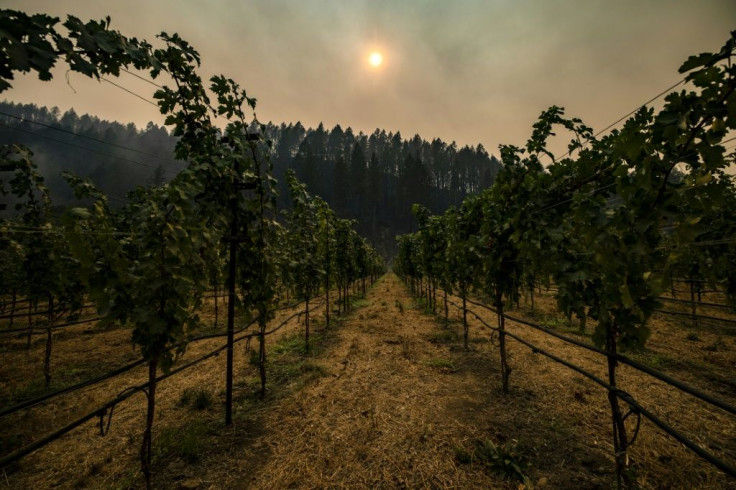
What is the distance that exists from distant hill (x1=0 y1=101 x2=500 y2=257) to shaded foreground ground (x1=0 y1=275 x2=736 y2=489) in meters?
56.6

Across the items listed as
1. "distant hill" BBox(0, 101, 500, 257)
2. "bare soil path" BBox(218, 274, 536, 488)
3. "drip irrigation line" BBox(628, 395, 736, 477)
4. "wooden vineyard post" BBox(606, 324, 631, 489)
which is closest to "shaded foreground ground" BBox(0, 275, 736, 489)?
"bare soil path" BBox(218, 274, 536, 488)

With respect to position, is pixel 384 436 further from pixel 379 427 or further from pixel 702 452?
pixel 702 452

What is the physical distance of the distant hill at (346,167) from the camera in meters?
69.0

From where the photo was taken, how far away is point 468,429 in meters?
4.82

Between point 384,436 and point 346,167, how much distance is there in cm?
7314

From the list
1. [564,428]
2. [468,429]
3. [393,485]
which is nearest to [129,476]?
[393,485]

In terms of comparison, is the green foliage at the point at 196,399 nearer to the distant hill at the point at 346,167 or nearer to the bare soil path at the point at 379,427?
the bare soil path at the point at 379,427

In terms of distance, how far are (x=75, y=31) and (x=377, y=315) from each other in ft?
43.5

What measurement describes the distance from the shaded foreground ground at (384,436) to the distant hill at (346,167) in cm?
5665

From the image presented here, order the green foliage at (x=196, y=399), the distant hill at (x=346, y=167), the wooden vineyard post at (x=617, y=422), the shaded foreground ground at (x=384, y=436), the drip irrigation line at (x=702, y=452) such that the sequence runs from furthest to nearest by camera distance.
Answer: the distant hill at (x=346, y=167)
the green foliage at (x=196, y=399)
the shaded foreground ground at (x=384, y=436)
the wooden vineyard post at (x=617, y=422)
the drip irrigation line at (x=702, y=452)

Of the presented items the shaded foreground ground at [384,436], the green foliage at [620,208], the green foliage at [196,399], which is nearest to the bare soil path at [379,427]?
the shaded foreground ground at [384,436]

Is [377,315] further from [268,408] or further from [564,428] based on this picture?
[564,428]

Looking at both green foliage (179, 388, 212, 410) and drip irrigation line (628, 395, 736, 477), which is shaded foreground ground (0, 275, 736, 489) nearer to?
green foliage (179, 388, 212, 410)

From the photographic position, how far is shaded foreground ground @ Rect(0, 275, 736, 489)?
3.81 metres
